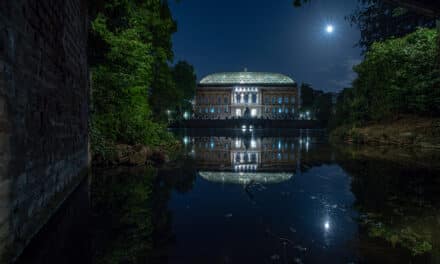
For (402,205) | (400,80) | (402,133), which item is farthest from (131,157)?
(400,80)

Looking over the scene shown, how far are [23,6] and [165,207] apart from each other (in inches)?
181

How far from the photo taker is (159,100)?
2584 cm

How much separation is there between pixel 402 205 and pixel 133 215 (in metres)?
6.11

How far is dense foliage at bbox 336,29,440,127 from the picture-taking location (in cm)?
2264

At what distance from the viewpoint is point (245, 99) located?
103 m

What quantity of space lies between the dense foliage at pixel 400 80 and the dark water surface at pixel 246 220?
1656 cm

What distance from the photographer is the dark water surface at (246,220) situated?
404 centimetres

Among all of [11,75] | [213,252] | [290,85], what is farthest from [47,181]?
[290,85]

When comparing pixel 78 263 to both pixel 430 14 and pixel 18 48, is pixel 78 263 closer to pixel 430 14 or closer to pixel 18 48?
pixel 18 48

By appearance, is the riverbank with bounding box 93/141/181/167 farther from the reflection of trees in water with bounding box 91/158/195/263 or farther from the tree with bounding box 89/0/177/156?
the reflection of trees in water with bounding box 91/158/195/263

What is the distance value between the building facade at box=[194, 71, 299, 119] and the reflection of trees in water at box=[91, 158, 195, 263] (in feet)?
301

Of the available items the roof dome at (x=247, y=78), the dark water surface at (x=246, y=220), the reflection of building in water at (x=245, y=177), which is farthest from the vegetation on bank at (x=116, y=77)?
the roof dome at (x=247, y=78)

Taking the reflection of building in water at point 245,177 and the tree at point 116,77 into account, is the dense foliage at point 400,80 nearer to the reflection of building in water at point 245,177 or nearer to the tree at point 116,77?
the reflection of building in water at point 245,177

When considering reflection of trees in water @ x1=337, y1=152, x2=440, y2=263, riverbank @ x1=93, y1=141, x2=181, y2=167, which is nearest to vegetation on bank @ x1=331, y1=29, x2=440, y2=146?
reflection of trees in water @ x1=337, y1=152, x2=440, y2=263
